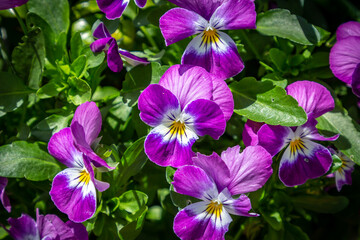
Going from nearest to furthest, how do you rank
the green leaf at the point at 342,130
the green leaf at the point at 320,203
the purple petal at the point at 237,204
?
1. the purple petal at the point at 237,204
2. the green leaf at the point at 342,130
3. the green leaf at the point at 320,203

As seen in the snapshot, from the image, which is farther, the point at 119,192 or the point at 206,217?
the point at 119,192

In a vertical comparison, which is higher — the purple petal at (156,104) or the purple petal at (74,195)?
the purple petal at (156,104)

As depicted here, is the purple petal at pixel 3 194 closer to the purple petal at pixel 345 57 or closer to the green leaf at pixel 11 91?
the green leaf at pixel 11 91

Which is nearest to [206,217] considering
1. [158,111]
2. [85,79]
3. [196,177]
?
[196,177]

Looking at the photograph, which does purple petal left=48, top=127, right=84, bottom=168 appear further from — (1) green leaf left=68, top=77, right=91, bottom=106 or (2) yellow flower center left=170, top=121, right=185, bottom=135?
(2) yellow flower center left=170, top=121, right=185, bottom=135

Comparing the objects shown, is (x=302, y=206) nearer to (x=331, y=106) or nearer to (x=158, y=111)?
(x=331, y=106)

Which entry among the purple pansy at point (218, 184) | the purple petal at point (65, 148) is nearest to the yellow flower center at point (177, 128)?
the purple pansy at point (218, 184)
